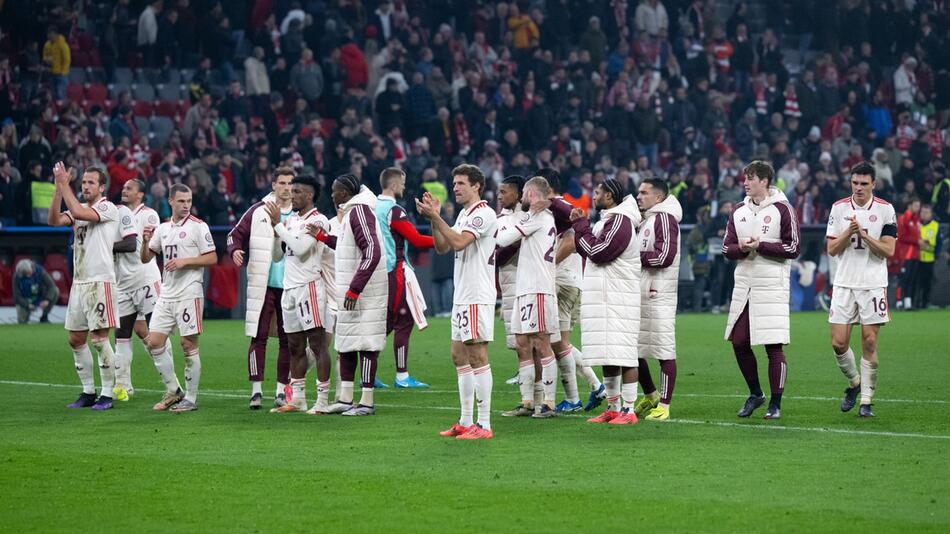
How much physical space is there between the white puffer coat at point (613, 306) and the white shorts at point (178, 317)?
3735 millimetres

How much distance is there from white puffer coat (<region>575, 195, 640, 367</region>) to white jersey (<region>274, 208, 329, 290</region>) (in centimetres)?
255

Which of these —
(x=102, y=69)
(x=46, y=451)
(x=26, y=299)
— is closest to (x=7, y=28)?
(x=102, y=69)

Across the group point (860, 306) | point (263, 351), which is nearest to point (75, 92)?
point (263, 351)

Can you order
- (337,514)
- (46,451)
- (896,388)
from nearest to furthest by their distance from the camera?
(337,514) → (46,451) → (896,388)

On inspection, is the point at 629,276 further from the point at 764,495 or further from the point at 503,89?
the point at 503,89

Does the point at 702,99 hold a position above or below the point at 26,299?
above

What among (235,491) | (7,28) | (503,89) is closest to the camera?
(235,491)

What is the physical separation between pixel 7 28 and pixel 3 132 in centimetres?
448

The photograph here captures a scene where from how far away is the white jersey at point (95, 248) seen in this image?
13.9 meters

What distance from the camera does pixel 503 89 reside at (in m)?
31.8

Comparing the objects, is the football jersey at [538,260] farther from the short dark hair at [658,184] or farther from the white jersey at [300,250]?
the white jersey at [300,250]

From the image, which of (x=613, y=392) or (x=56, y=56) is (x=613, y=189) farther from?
(x=56, y=56)

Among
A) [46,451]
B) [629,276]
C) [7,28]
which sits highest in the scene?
[7,28]

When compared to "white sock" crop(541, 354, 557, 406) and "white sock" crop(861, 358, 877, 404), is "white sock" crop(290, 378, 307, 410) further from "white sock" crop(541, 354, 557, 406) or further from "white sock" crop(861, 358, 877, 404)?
"white sock" crop(861, 358, 877, 404)
